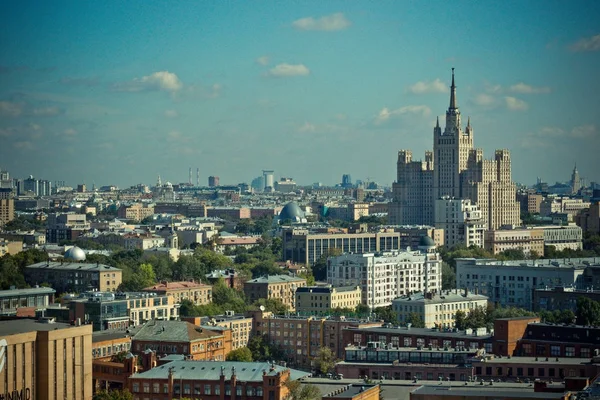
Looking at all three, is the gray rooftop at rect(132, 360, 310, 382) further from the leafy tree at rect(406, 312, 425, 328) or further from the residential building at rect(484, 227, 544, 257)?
the residential building at rect(484, 227, 544, 257)

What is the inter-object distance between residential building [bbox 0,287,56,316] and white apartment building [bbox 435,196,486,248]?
54673 millimetres

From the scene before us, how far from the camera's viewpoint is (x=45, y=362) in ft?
151

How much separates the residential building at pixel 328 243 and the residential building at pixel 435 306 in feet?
130

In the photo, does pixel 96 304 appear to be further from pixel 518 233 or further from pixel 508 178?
pixel 508 178

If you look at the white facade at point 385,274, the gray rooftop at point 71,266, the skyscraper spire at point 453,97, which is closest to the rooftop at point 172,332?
the gray rooftop at point 71,266

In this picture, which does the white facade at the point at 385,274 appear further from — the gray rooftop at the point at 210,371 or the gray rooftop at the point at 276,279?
the gray rooftop at the point at 210,371

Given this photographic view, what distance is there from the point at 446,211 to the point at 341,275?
3457cm

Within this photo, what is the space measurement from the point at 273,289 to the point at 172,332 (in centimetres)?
3173

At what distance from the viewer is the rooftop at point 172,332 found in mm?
60156

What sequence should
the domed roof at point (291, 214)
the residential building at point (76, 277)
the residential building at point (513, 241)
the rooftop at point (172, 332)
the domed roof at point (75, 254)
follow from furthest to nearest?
the domed roof at point (291, 214) < the residential building at point (513, 241) < the domed roof at point (75, 254) < the residential building at point (76, 277) < the rooftop at point (172, 332)

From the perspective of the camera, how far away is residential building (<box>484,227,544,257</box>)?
4998 inches

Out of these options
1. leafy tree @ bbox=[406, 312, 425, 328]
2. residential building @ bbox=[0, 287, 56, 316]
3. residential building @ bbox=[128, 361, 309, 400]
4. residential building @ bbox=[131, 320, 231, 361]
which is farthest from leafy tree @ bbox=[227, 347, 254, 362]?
residential building @ bbox=[0, 287, 56, 316]

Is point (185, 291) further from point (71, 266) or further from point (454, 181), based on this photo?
point (454, 181)

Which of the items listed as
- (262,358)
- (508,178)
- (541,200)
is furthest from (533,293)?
(541,200)
